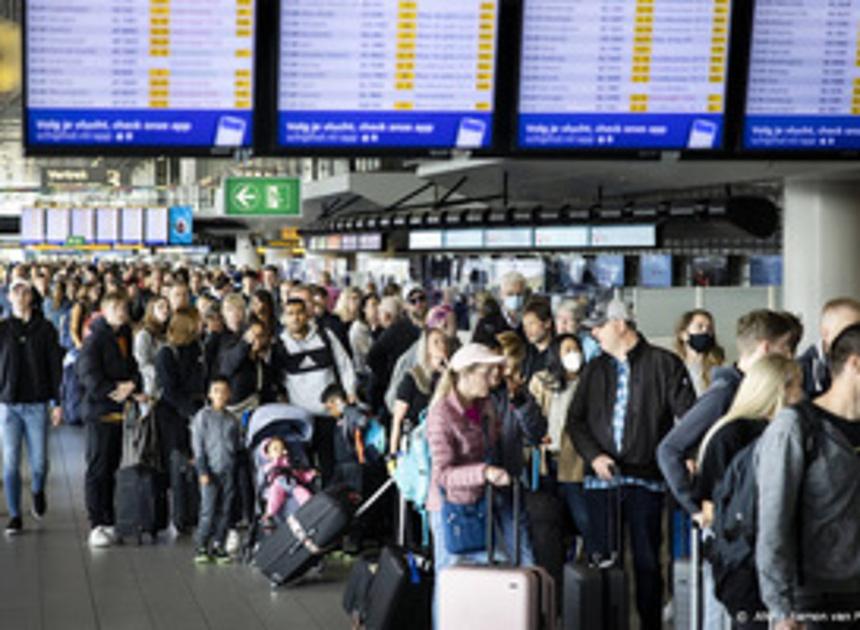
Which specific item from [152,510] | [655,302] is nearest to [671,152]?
[152,510]

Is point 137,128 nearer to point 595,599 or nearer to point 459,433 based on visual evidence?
point 459,433

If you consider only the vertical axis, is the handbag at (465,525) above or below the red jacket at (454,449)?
below

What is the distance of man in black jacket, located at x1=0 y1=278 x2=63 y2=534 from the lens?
37.6 feet

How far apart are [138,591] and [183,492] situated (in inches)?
83.0

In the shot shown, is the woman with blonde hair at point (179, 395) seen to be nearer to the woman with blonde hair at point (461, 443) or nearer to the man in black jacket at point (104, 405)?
the man in black jacket at point (104, 405)

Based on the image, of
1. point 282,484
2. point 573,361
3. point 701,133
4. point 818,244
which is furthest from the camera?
point 818,244

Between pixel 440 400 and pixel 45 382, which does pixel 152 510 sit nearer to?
pixel 45 382

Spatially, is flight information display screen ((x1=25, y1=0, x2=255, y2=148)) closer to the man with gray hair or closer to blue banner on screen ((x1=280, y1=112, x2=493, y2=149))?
blue banner on screen ((x1=280, y1=112, x2=493, y2=149))

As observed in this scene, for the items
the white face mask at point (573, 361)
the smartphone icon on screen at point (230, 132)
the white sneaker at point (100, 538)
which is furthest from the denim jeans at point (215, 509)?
the smartphone icon on screen at point (230, 132)

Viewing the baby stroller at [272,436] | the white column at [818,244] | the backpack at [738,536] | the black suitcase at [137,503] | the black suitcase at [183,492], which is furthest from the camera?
the white column at [818,244]

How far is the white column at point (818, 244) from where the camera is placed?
42.4 ft

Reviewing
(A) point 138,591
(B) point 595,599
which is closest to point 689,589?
→ (B) point 595,599

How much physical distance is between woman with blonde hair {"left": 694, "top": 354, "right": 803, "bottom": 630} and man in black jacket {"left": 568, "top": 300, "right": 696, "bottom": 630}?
1463 millimetres

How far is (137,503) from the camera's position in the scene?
11.2 meters
